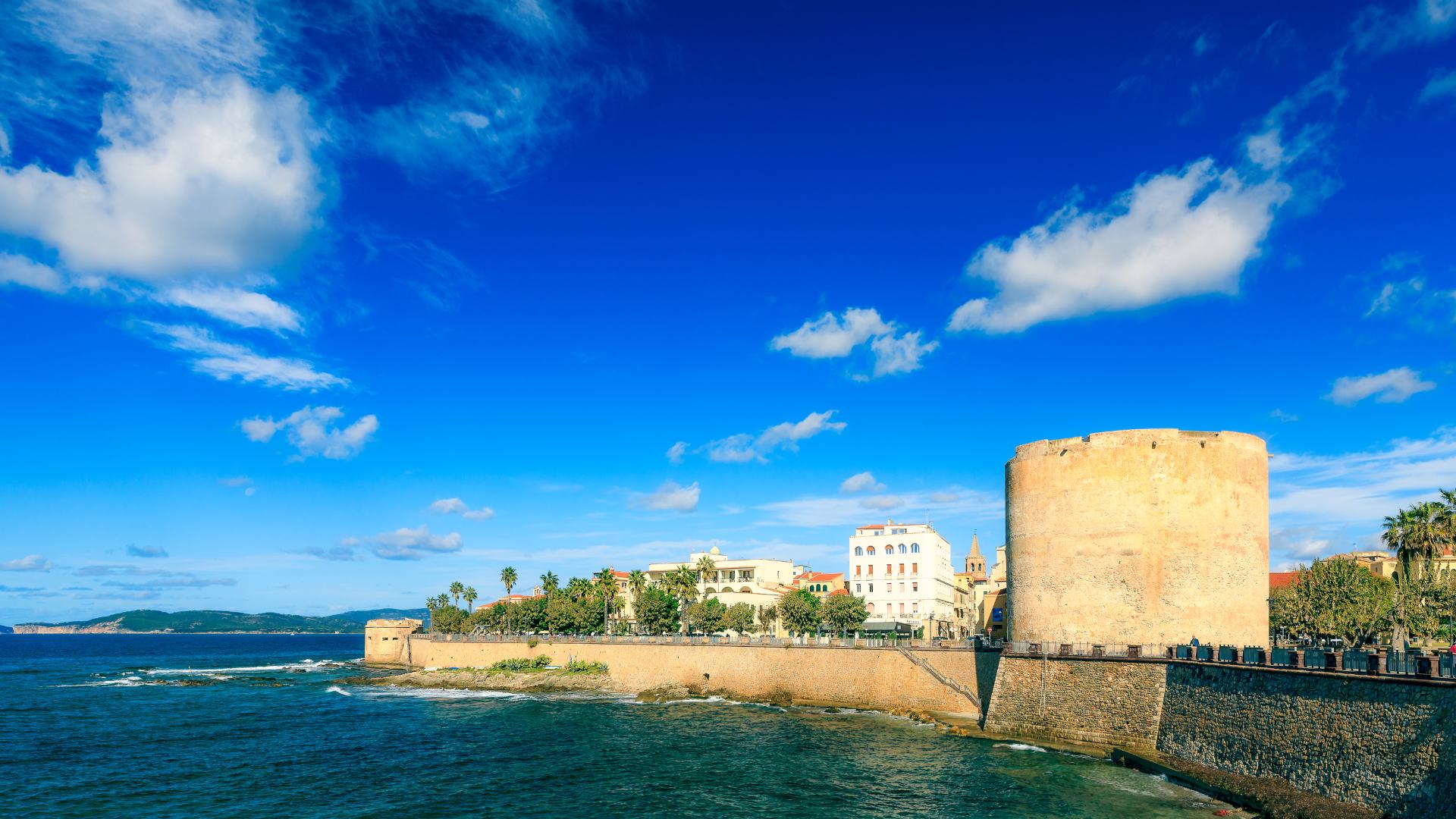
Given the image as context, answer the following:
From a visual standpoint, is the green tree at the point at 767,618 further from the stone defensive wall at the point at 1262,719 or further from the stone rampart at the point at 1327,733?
the stone rampart at the point at 1327,733

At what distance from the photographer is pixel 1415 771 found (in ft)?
71.9

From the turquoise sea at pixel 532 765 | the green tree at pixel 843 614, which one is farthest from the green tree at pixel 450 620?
the green tree at pixel 843 614

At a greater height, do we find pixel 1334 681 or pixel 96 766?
pixel 1334 681

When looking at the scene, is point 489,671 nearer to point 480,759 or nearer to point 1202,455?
point 480,759

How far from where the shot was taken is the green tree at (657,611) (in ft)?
277

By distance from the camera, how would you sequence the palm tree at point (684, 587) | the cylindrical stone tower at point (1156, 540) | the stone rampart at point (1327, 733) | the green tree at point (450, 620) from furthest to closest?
1. the green tree at point (450, 620)
2. the palm tree at point (684, 587)
3. the cylindrical stone tower at point (1156, 540)
4. the stone rampart at point (1327, 733)

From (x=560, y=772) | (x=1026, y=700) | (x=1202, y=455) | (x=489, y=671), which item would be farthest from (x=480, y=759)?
(x=1202, y=455)

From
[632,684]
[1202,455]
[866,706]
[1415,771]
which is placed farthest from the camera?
[632,684]

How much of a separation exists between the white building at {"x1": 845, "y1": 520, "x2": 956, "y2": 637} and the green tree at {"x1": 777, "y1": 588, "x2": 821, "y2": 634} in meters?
12.4

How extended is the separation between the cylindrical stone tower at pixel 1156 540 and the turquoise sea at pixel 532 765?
757 cm

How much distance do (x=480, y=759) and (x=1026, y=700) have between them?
26.5 metres

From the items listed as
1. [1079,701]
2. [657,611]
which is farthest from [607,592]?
[1079,701]

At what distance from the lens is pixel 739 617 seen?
3329 inches

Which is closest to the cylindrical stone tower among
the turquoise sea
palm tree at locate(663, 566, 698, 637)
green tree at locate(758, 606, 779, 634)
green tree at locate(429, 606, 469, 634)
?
the turquoise sea
